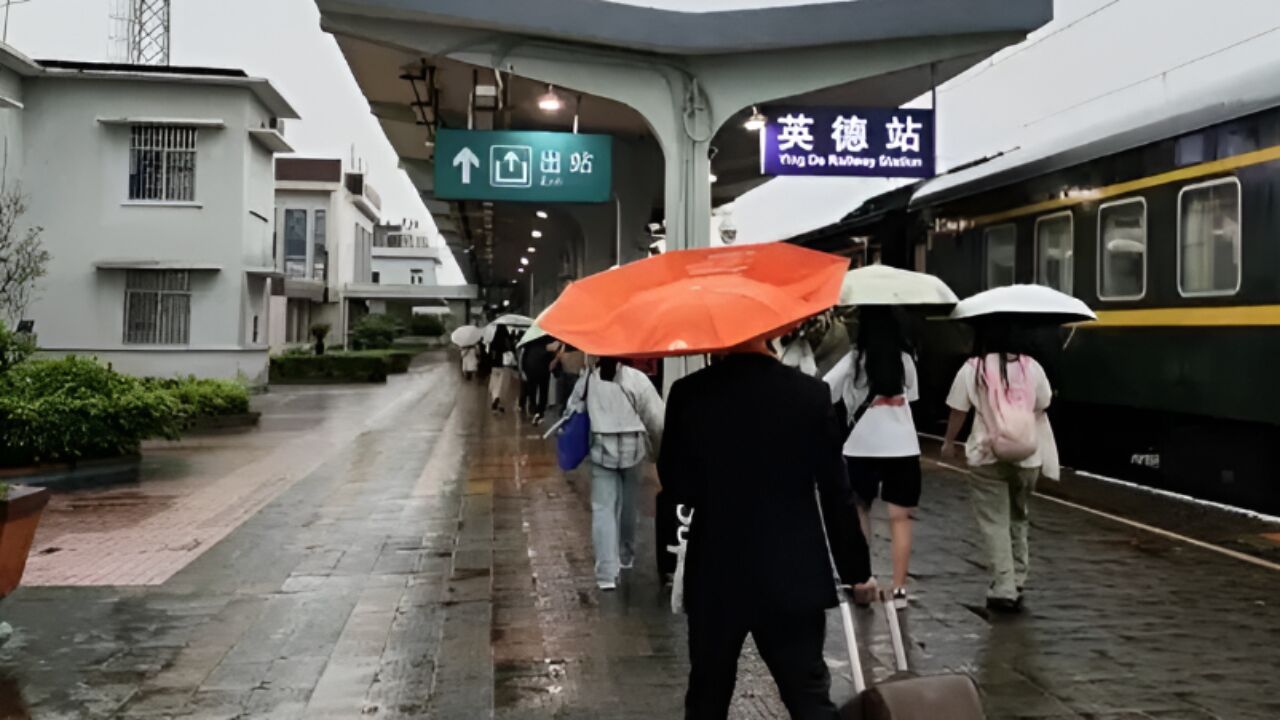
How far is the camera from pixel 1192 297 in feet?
31.1

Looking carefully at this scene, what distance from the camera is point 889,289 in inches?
237

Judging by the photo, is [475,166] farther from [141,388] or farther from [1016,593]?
[1016,593]

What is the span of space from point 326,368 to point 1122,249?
2669 cm

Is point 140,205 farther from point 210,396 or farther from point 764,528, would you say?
point 764,528

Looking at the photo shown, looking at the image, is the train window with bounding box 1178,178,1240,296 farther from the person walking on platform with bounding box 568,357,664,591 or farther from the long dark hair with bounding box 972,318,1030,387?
the person walking on platform with bounding box 568,357,664,591

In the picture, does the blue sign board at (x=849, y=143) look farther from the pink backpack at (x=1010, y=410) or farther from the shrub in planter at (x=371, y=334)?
the shrub in planter at (x=371, y=334)

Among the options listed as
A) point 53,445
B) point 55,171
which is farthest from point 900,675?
point 55,171

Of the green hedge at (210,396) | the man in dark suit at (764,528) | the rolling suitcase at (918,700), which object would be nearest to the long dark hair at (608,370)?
the man in dark suit at (764,528)

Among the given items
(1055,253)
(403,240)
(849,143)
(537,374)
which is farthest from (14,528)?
(403,240)

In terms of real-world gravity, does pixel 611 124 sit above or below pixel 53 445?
above

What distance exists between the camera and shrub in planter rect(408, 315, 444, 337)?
2785 inches

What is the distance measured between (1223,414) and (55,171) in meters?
21.9

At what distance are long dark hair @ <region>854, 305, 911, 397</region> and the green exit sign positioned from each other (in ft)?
18.8

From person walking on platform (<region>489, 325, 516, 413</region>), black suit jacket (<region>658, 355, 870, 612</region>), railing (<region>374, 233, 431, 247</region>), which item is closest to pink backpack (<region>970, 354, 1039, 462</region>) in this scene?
black suit jacket (<region>658, 355, 870, 612</region>)
